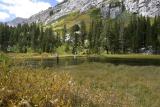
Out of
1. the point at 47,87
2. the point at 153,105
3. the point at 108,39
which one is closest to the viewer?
the point at 47,87

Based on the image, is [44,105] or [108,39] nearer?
[44,105]

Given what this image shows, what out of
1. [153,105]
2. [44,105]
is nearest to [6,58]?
[44,105]

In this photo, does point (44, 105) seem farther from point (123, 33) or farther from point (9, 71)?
point (123, 33)

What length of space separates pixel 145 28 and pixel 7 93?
194m

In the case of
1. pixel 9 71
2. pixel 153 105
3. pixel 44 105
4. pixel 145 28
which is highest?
pixel 145 28

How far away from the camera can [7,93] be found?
8.48 m

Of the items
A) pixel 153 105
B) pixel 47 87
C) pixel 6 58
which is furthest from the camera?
pixel 153 105

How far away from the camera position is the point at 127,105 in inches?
494

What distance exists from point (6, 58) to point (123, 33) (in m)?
187

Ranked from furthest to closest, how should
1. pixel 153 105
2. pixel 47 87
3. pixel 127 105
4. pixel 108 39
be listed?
pixel 108 39, pixel 153 105, pixel 127 105, pixel 47 87

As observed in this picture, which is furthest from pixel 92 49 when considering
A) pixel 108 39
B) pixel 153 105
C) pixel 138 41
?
pixel 153 105

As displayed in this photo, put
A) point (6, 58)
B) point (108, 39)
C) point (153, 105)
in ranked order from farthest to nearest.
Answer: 1. point (108, 39)
2. point (153, 105)
3. point (6, 58)

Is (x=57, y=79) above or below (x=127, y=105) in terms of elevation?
above

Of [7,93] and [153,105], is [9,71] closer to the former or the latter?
[7,93]
